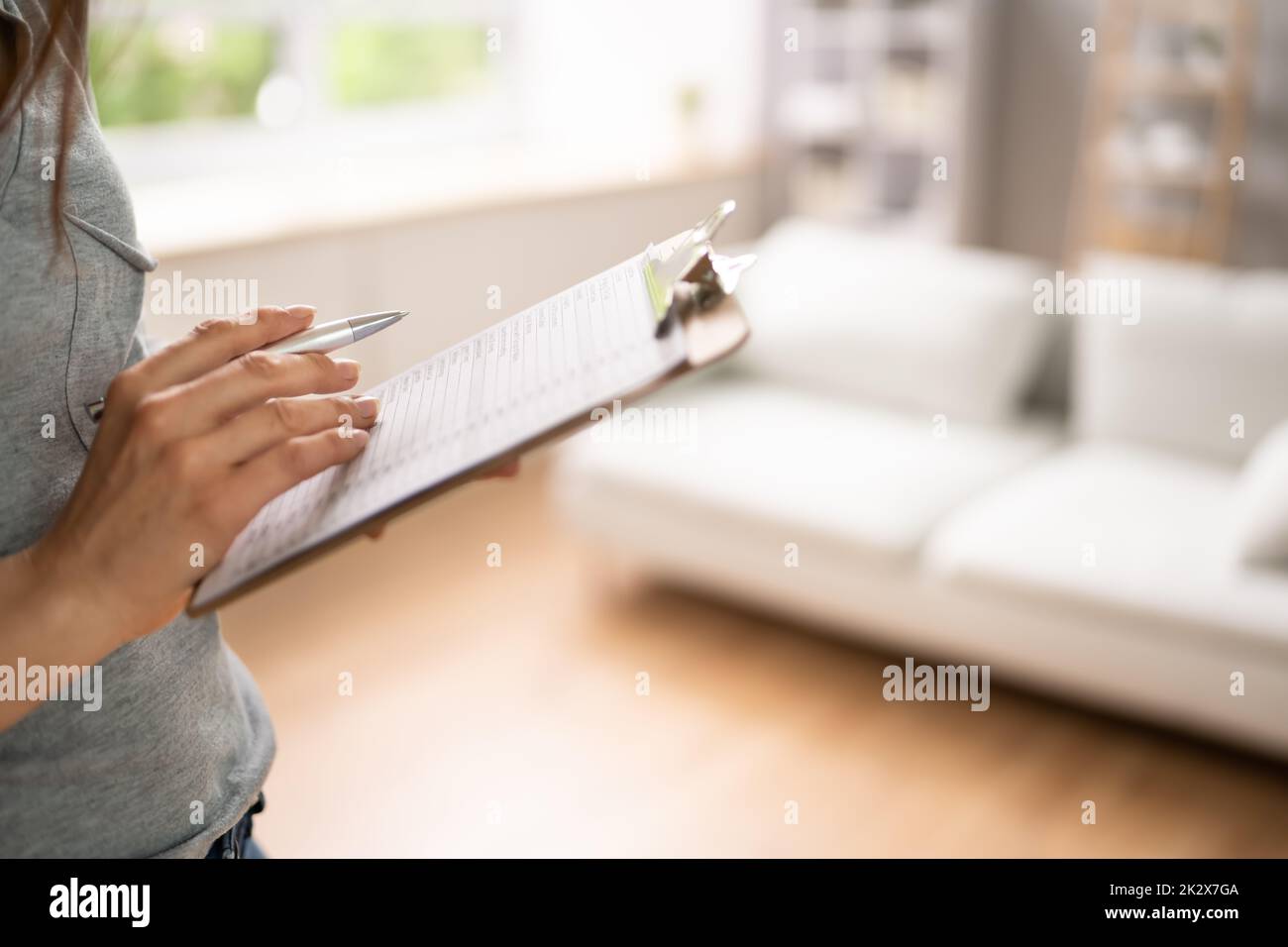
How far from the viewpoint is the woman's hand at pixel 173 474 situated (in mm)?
495

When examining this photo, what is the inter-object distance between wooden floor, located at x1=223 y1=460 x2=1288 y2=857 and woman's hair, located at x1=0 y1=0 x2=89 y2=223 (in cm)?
157

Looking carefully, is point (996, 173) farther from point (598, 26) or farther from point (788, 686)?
point (788, 686)

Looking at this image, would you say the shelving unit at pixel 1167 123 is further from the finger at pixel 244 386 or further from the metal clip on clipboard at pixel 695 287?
the finger at pixel 244 386

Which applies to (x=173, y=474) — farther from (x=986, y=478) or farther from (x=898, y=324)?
(x=898, y=324)

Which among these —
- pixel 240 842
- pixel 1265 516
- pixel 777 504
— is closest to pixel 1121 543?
pixel 1265 516

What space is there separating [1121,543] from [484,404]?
6.33ft

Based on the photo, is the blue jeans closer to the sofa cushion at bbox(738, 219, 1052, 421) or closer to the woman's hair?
the woman's hair

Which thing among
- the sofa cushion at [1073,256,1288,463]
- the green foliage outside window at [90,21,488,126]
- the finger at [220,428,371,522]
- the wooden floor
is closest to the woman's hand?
the finger at [220,428,371,522]

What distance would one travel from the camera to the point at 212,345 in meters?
0.54

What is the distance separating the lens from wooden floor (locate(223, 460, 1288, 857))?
1984 millimetres

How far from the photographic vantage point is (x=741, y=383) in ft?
10.3

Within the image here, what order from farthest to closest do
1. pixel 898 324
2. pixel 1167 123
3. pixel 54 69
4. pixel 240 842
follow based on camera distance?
pixel 1167 123 → pixel 898 324 → pixel 240 842 → pixel 54 69

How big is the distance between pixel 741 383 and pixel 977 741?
4.03 feet
